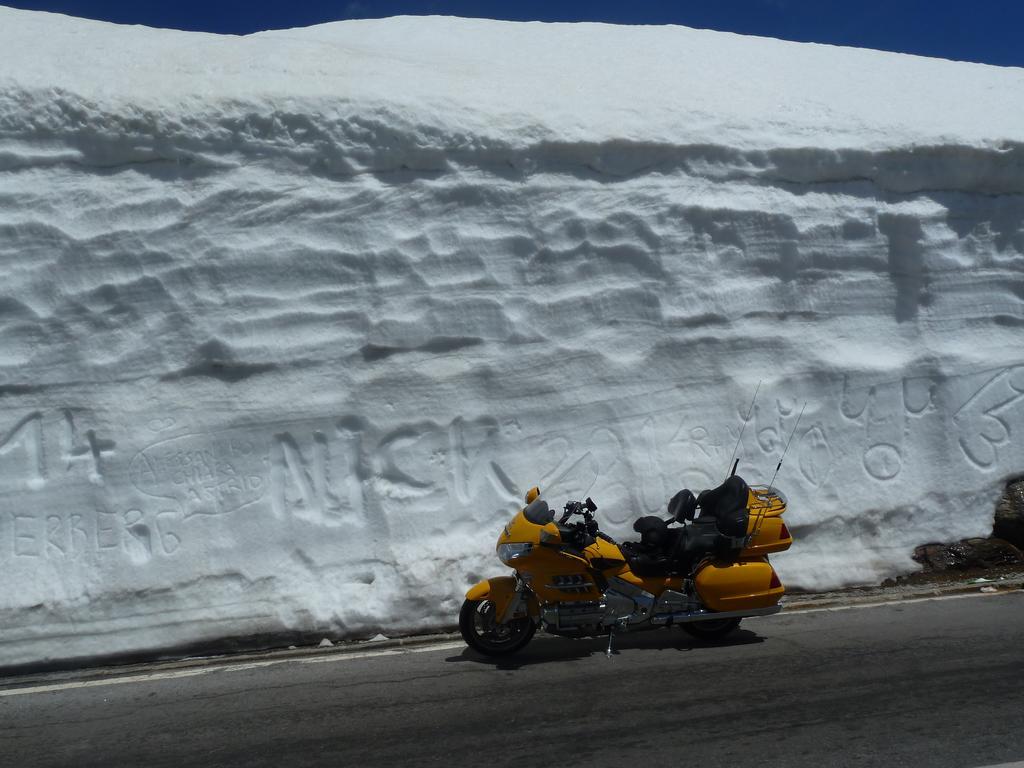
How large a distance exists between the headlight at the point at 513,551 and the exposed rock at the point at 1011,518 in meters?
4.57

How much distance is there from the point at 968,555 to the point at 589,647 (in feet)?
12.4

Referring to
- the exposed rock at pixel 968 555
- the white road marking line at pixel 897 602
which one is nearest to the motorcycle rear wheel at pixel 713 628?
the white road marking line at pixel 897 602

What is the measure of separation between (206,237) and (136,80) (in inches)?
63.3

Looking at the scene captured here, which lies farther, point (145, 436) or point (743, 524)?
point (145, 436)

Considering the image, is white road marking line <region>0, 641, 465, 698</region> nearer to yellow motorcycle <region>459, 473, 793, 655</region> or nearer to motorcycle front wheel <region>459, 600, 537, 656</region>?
motorcycle front wheel <region>459, 600, 537, 656</region>

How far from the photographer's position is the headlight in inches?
215

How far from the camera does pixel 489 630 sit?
550cm

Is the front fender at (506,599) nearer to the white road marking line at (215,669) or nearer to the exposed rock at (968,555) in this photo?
the white road marking line at (215,669)

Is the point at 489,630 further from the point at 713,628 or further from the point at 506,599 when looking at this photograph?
the point at 713,628

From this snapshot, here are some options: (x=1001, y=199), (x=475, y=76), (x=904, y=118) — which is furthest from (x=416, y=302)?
(x=1001, y=199)

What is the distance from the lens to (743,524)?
5.67 m

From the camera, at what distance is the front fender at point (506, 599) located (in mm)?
5436

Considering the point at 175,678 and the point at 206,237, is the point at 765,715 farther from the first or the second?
the point at 206,237

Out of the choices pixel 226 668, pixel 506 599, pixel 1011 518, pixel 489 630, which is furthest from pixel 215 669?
pixel 1011 518
